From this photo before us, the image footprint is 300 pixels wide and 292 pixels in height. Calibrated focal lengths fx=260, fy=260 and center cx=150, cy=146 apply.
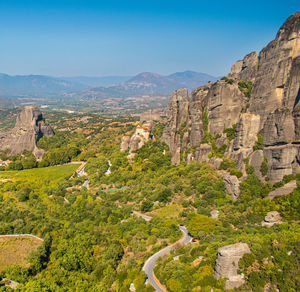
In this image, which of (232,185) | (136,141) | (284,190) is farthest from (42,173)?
(284,190)

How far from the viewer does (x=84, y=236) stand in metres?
26.1

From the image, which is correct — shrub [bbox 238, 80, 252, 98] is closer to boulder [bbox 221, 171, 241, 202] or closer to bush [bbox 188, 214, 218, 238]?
boulder [bbox 221, 171, 241, 202]

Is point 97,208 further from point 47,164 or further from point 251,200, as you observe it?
point 47,164

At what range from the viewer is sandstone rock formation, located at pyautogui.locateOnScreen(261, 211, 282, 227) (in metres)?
23.3

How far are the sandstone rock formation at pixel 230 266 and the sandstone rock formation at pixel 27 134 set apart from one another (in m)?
51.2

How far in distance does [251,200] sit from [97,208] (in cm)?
1802

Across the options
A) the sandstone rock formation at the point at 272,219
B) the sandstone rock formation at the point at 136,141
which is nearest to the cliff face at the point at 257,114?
the sandstone rock formation at the point at 272,219

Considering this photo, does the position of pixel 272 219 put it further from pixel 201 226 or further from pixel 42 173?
pixel 42 173

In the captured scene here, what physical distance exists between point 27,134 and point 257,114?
5095cm

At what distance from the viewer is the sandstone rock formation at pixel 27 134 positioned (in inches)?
2355

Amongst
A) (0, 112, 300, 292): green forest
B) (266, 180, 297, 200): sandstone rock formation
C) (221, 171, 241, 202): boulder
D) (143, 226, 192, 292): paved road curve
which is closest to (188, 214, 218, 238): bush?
(0, 112, 300, 292): green forest

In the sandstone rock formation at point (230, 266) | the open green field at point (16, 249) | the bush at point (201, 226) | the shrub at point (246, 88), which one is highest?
the shrub at point (246, 88)

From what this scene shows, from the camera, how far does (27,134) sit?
2400 inches

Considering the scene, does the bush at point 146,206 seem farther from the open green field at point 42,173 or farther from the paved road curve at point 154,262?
the open green field at point 42,173
